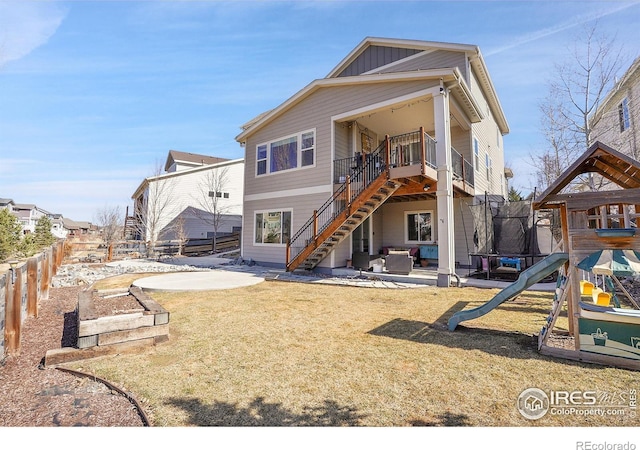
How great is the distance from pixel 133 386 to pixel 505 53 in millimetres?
14935

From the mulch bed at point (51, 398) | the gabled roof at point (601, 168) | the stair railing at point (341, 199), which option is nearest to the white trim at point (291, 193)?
the stair railing at point (341, 199)

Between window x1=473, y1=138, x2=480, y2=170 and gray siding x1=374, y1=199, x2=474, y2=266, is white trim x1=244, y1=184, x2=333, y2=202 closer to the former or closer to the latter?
gray siding x1=374, y1=199, x2=474, y2=266

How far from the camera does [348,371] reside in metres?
3.13

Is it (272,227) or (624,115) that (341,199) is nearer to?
(272,227)

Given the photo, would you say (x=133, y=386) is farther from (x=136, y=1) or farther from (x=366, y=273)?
(x=366, y=273)

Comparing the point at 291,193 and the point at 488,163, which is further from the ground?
the point at 488,163

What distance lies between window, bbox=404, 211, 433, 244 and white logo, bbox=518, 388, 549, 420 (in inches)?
430

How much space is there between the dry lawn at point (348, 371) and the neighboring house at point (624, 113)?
12566 millimetres

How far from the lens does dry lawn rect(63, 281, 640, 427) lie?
2.34m

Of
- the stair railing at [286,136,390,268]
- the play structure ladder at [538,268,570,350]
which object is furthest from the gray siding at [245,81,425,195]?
the play structure ladder at [538,268,570,350]

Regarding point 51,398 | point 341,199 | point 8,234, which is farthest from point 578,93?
point 8,234

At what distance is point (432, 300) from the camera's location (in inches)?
271

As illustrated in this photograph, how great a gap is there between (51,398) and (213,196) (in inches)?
924

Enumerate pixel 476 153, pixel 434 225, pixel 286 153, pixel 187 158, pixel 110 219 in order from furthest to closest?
1. pixel 110 219
2. pixel 187 158
3. pixel 286 153
4. pixel 434 225
5. pixel 476 153
